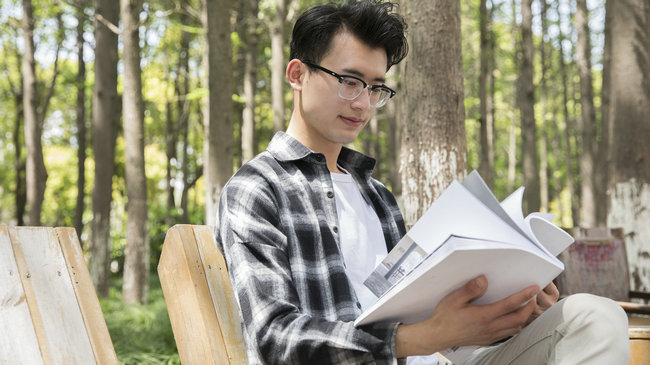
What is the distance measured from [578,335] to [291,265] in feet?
2.78

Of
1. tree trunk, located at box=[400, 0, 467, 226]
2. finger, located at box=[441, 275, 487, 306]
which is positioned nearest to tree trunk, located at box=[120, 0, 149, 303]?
tree trunk, located at box=[400, 0, 467, 226]

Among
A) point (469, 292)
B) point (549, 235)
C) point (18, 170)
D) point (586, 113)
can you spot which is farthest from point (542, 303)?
point (18, 170)

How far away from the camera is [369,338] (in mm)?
1742

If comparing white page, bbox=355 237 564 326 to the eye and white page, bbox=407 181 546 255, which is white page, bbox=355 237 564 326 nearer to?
white page, bbox=407 181 546 255

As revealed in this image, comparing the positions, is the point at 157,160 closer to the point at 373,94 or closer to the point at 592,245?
the point at 592,245

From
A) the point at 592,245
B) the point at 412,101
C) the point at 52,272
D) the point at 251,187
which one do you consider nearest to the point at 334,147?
the point at 251,187

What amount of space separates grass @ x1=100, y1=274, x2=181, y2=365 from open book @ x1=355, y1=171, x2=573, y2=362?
14.3 feet

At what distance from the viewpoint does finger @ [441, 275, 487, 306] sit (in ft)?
5.33

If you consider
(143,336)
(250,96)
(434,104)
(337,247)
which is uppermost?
(250,96)

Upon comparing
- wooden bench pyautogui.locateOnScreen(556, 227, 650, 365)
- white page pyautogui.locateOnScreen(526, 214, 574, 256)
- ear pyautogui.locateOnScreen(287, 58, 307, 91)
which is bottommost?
wooden bench pyautogui.locateOnScreen(556, 227, 650, 365)

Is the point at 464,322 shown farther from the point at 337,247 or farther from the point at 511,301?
the point at 337,247

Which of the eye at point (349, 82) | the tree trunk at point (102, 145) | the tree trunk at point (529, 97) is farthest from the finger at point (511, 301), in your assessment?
the tree trunk at point (529, 97)

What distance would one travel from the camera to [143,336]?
672 centimetres

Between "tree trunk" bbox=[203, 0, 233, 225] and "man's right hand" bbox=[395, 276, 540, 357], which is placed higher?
"tree trunk" bbox=[203, 0, 233, 225]
